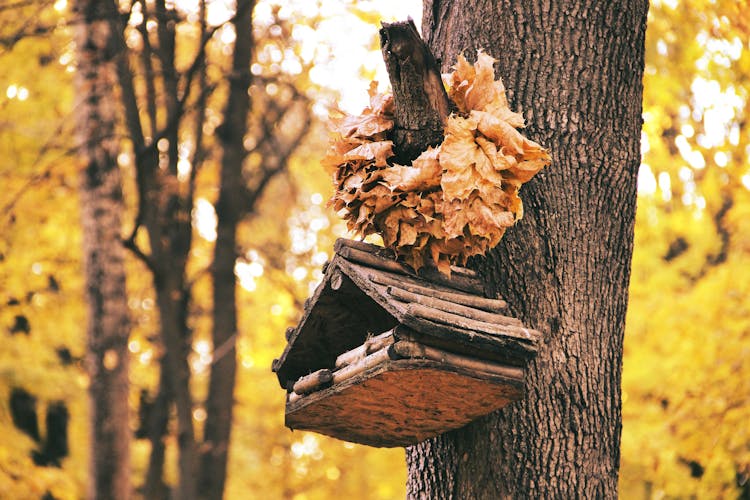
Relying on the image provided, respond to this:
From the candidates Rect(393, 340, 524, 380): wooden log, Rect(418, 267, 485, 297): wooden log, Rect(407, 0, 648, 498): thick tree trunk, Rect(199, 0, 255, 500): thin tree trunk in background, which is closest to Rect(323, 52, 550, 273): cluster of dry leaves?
Rect(418, 267, 485, 297): wooden log

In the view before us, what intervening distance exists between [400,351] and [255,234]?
9.50 m

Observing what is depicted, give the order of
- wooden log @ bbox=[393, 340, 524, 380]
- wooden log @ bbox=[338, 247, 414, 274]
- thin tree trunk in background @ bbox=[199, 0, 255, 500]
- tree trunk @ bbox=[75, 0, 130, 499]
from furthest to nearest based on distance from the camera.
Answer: thin tree trunk in background @ bbox=[199, 0, 255, 500]
tree trunk @ bbox=[75, 0, 130, 499]
wooden log @ bbox=[338, 247, 414, 274]
wooden log @ bbox=[393, 340, 524, 380]

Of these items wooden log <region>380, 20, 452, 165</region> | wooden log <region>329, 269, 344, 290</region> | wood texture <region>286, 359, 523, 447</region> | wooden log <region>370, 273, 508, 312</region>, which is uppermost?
wooden log <region>380, 20, 452, 165</region>

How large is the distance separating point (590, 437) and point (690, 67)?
4.73 metres

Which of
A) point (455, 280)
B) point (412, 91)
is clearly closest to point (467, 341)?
point (455, 280)

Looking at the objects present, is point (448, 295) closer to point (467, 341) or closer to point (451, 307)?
point (451, 307)

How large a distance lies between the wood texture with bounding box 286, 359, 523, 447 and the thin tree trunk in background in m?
5.41

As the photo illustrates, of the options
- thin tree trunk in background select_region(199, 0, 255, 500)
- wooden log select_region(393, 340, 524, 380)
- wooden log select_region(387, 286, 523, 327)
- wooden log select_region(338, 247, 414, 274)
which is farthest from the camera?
thin tree trunk in background select_region(199, 0, 255, 500)

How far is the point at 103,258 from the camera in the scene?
5430mm

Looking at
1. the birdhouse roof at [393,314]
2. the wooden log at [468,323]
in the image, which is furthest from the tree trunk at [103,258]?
the wooden log at [468,323]

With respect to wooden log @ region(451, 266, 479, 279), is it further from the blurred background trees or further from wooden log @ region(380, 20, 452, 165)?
the blurred background trees

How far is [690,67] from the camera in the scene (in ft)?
20.4

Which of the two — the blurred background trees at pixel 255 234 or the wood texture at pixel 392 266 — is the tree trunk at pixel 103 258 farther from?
the wood texture at pixel 392 266

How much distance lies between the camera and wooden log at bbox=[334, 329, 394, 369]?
1.99m
